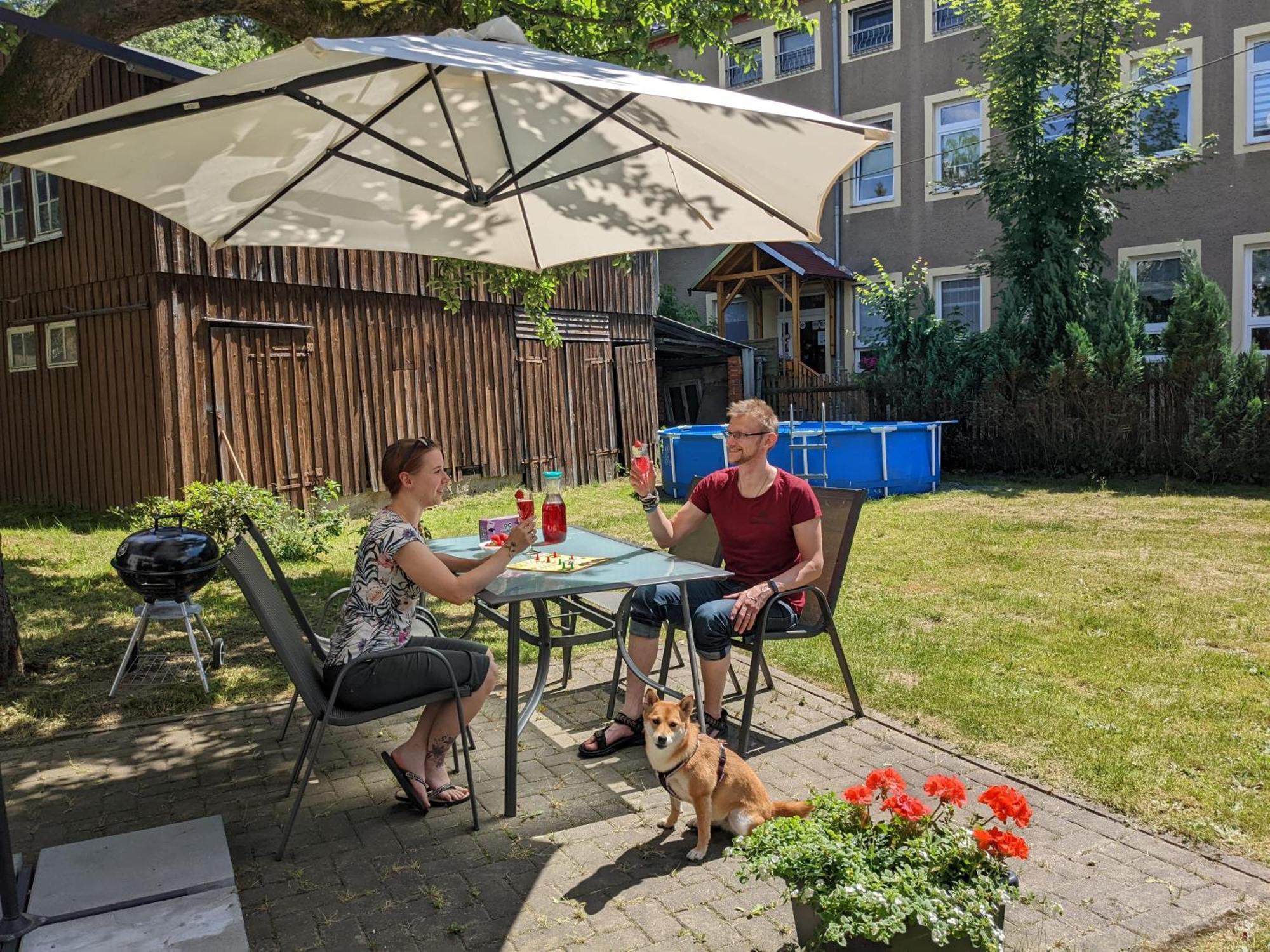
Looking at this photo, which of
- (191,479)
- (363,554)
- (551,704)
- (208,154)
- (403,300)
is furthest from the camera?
(403,300)

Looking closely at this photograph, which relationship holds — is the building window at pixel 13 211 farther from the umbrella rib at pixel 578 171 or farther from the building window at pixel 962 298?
the building window at pixel 962 298

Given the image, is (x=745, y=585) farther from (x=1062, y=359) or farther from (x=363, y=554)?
(x=1062, y=359)

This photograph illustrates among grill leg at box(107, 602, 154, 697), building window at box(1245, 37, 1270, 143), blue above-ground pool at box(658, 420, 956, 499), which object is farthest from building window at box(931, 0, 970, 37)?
grill leg at box(107, 602, 154, 697)

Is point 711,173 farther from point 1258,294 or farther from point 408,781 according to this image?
point 1258,294

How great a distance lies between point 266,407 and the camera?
1261 centimetres

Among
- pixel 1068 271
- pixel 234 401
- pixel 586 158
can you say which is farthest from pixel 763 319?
pixel 586 158

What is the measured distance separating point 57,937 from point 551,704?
2717 mm

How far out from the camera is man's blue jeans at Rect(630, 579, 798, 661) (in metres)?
4.39

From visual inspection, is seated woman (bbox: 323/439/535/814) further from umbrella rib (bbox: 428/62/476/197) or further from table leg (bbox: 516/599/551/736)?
umbrella rib (bbox: 428/62/476/197)

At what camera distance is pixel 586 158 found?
478 centimetres

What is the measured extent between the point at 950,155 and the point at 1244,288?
6.36m

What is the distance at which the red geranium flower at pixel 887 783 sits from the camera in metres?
2.63

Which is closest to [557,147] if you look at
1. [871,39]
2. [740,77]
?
[871,39]

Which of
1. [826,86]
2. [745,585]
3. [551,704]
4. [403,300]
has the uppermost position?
[826,86]
